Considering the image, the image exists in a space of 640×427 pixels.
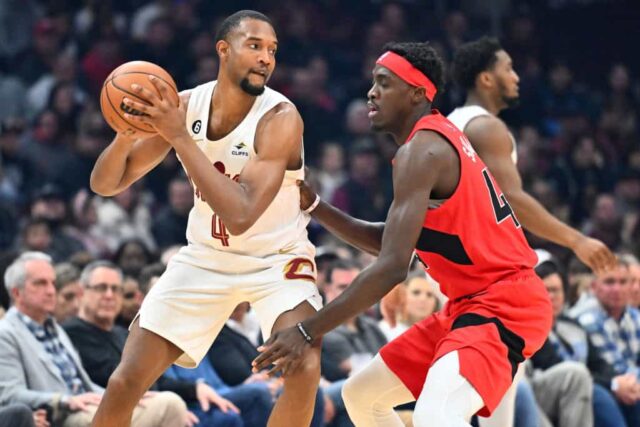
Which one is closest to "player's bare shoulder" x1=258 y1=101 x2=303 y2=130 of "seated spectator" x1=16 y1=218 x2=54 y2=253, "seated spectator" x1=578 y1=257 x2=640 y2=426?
"seated spectator" x1=578 y1=257 x2=640 y2=426

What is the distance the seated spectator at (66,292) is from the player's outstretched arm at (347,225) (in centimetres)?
297

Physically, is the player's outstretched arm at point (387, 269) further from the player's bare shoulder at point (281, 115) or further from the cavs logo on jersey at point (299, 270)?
the player's bare shoulder at point (281, 115)

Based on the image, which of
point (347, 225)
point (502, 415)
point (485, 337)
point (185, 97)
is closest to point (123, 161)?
point (185, 97)

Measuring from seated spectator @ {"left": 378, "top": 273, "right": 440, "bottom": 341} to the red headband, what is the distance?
332cm

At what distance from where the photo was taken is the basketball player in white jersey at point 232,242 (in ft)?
17.4

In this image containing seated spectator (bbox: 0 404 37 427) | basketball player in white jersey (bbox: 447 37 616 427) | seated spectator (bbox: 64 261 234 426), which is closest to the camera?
basketball player in white jersey (bbox: 447 37 616 427)

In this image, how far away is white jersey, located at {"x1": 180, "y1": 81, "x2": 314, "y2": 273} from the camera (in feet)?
17.9

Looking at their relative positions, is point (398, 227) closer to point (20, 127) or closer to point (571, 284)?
point (571, 284)

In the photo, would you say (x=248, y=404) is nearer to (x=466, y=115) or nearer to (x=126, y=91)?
(x=466, y=115)

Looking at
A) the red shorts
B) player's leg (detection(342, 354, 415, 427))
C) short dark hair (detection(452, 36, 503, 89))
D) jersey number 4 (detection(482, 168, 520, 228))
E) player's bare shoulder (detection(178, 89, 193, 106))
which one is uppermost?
player's bare shoulder (detection(178, 89, 193, 106))

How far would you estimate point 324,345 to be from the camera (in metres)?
8.26

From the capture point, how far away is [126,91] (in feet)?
17.1

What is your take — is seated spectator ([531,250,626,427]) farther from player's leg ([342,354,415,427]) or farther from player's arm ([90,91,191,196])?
player's arm ([90,91,191,196])

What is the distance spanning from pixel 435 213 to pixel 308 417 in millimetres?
1129
